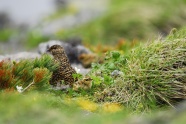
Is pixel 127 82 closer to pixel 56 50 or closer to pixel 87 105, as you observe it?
pixel 87 105

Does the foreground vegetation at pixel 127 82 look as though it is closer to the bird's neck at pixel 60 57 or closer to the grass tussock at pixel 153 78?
the grass tussock at pixel 153 78

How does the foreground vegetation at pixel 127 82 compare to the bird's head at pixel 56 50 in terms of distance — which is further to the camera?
the bird's head at pixel 56 50

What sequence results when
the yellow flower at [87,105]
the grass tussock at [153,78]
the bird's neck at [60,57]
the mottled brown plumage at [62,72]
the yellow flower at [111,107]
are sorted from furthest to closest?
the bird's neck at [60,57], the mottled brown plumage at [62,72], the grass tussock at [153,78], the yellow flower at [87,105], the yellow flower at [111,107]

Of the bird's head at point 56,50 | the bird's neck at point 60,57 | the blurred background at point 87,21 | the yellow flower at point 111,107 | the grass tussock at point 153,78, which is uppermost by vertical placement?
the blurred background at point 87,21

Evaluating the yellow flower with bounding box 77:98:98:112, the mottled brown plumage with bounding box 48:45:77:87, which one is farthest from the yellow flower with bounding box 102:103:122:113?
the mottled brown plumage with bounding box 48:45:77:87

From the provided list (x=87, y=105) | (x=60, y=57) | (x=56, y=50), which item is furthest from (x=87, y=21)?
(x=87, y=105)

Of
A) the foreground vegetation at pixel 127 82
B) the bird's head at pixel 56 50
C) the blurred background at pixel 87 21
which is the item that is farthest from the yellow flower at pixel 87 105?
the blurred background at pixel 87 21
